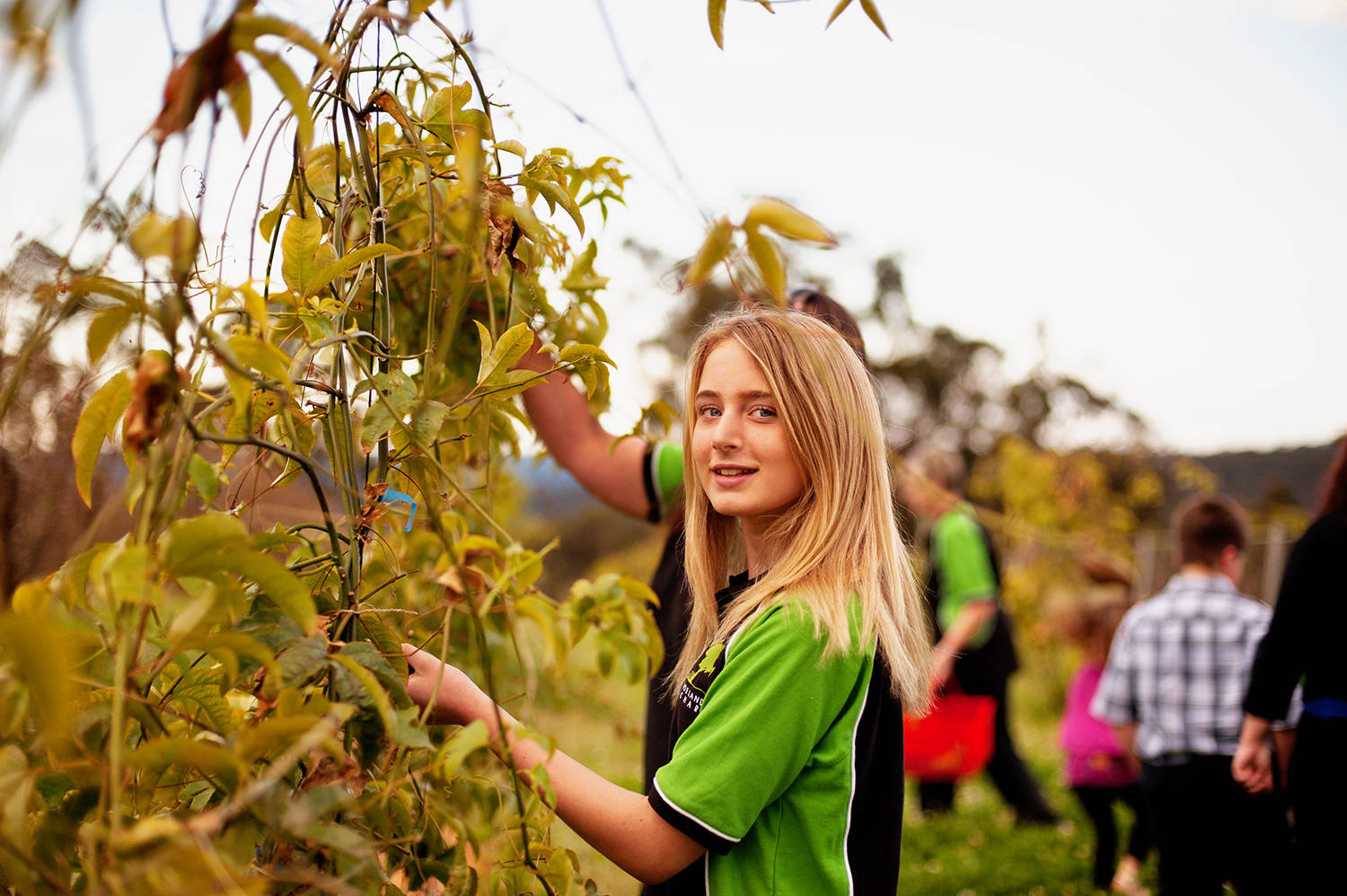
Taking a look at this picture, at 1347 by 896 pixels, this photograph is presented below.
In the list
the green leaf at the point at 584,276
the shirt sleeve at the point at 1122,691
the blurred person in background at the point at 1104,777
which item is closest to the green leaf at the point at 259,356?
the green leaf at the point at 584,276

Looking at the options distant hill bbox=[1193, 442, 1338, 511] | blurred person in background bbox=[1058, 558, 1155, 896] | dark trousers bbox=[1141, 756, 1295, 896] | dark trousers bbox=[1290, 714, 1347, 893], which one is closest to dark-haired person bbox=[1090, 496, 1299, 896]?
dark trousers bbox=[1141, 756, 1295, 896]

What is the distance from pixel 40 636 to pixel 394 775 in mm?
330

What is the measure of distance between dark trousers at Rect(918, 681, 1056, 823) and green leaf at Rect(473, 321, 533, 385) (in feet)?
14.2

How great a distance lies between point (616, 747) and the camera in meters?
6.54

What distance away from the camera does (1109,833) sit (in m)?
4.08

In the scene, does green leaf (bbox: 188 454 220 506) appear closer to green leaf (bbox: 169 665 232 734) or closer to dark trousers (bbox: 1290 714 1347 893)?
green leaf (bbox: 169 665 232 734)

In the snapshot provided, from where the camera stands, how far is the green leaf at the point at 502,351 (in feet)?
3.49

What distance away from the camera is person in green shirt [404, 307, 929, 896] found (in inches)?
45.1

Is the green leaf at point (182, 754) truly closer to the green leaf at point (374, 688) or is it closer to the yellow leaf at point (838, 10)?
the green leaf at point (374, 688)

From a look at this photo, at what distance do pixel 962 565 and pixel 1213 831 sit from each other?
1.78 meters

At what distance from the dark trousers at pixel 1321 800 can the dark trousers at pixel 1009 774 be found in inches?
93.3

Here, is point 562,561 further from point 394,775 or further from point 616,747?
point 394,775

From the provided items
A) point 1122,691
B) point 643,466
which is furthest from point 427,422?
point 1122,691

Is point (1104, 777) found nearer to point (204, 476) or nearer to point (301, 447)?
point (301, 447)
